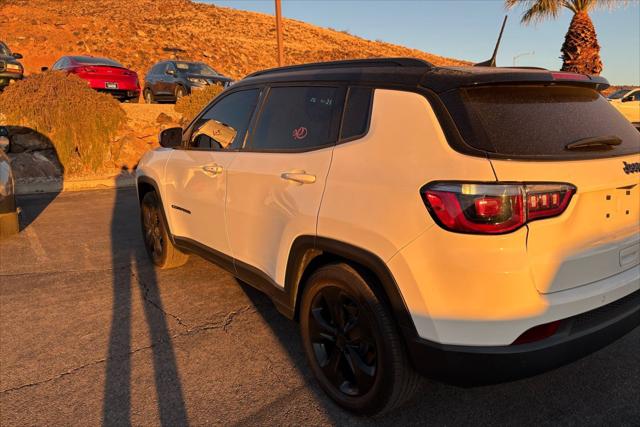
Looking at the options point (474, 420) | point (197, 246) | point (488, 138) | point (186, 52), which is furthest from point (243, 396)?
point (186, 52)

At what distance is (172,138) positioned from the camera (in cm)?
432

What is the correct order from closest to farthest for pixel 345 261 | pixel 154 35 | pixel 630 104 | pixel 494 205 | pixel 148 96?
1. pixel 494 205
2. pixel 345 261
3. pixel 148 96
4. pixel 630 104
5. pixel 154 35

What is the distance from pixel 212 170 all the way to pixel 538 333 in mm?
2456

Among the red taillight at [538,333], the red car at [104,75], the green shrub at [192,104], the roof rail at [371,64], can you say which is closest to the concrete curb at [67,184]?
the green shrub at [192,104]

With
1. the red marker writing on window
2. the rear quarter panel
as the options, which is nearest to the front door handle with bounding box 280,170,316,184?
the rear quarter panel

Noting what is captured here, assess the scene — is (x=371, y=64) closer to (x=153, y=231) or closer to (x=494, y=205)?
(x=494, y=205)

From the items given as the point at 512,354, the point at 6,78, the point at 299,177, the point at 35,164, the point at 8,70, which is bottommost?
the point at 35,164

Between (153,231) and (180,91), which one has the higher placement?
(180,91)

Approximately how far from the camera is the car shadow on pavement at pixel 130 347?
2650mm

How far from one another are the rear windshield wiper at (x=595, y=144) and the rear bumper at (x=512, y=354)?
0.74 meters

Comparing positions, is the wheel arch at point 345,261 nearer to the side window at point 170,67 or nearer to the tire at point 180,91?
the tire at point 180,91

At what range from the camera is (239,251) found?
3.38 meters

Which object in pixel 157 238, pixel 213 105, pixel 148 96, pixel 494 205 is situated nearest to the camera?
pixel 494 205

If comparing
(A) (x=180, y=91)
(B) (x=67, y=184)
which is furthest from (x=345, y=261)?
(A) (x=180, y=91)
